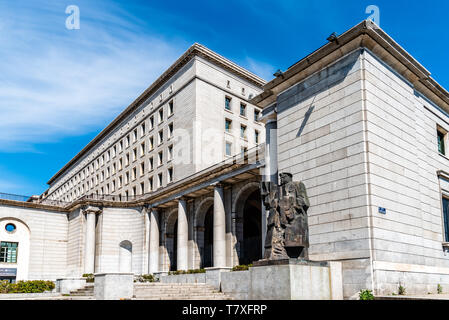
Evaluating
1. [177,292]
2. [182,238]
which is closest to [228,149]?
[182,238]

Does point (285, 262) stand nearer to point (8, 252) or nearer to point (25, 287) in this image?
point (25, 287)

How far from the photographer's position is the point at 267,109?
25453 mm

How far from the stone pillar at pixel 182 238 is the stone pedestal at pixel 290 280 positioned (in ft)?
78.8

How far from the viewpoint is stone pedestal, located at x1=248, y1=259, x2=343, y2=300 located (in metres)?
14.4

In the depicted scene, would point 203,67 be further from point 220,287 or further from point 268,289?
point 268,289

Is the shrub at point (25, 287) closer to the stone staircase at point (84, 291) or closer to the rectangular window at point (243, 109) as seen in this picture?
the stone staircase at point (84, 291)

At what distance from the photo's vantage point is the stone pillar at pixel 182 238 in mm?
39094

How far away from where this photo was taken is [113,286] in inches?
770

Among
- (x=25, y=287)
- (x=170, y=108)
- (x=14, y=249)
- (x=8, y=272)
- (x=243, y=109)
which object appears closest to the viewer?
(x=25, y=287)

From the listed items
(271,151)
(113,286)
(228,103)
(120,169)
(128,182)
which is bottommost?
(113,286)

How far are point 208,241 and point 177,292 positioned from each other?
2182 centimetres

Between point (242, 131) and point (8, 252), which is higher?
point (242, 131)

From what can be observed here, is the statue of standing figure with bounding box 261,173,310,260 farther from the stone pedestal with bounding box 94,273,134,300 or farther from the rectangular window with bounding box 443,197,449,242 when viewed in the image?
the rectangular window with bounding box 443,197,449,242

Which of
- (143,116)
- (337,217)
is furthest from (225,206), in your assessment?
(143,116)
